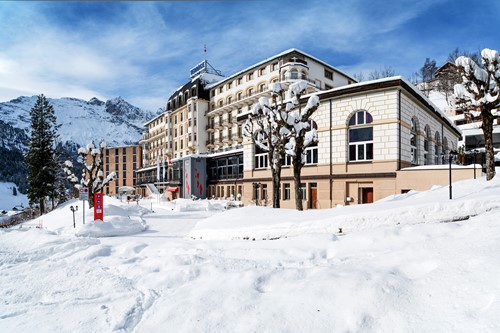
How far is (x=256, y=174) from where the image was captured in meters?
29.6

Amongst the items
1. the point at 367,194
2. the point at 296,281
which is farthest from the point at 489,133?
the point at 296,281

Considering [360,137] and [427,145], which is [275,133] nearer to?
[360,137]

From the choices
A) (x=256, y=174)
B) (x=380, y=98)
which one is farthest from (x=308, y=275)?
(x=256, y=174)

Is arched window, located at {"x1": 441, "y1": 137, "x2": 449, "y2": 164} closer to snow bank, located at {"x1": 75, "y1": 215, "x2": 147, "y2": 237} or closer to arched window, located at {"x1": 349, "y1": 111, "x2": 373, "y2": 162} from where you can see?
arched window, located at {"x1": 349, "y1": 111, "x2": 373, "y2": 162}

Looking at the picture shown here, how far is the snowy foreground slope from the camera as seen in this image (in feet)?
13.4

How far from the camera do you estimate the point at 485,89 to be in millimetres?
13359

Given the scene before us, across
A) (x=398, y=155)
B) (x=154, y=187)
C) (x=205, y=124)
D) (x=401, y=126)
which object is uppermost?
(x=205, y=124)

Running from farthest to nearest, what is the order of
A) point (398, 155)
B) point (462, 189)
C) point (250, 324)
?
point (398, 155) < point (462, 189) < point (250, 324)

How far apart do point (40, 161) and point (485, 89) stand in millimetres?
48310

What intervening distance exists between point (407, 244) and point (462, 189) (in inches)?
340

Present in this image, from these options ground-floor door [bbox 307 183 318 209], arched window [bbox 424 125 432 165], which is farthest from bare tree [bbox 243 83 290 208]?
arched window [bbox 424 125 432 165]

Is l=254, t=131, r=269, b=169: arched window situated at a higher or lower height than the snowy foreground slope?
higher

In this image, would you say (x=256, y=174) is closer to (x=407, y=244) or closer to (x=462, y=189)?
(x=462, y=189)

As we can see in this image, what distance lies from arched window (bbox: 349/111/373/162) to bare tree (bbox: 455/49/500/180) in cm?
776
